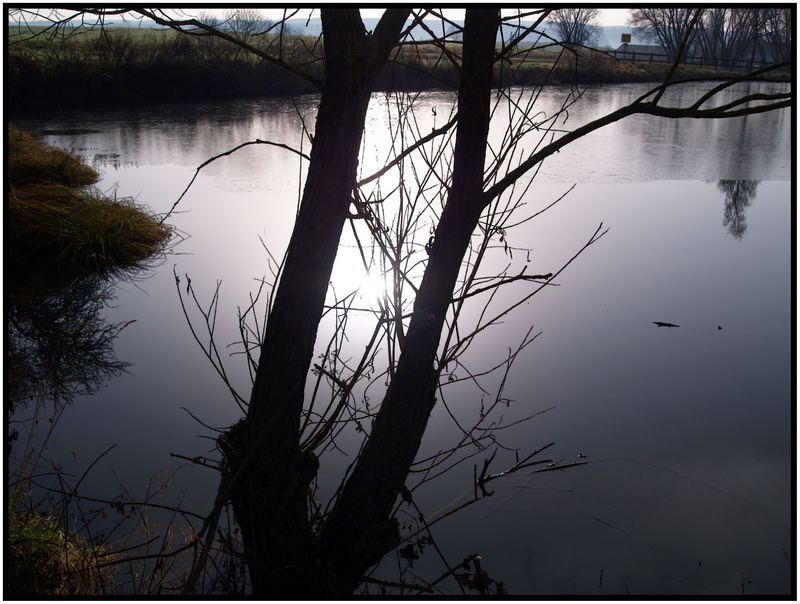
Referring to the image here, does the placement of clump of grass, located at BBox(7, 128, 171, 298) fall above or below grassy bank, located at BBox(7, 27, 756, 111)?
below

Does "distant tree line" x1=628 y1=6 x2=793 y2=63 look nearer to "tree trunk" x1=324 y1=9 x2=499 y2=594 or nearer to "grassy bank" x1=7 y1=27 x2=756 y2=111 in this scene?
"grassy bank" x1=7 y1=27 x2=756 y2=111

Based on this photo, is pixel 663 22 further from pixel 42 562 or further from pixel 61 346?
pixel 42 562

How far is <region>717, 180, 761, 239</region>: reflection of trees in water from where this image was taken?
521cm

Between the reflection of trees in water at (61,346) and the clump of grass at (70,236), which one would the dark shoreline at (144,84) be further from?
the reflection of trees in water at (61,346)

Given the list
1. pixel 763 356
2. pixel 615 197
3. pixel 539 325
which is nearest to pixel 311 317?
pixel 539 325

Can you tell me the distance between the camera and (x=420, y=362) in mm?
1509

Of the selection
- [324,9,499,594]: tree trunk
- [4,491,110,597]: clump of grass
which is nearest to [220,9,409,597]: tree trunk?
[324,9,499,594]: tree trunk

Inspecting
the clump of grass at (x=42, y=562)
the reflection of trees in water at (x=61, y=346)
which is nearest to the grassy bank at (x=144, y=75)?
the reflection of trees in water at (x=61, y=346)

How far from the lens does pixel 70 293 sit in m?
4.10

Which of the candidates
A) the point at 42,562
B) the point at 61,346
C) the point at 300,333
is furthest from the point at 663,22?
the point at 42,562

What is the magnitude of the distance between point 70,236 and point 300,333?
3443 mm

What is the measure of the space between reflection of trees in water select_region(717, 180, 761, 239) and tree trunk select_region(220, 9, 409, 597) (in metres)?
4.43

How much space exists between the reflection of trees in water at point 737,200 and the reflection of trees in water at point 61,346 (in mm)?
4377

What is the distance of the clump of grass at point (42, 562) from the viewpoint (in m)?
1.75
